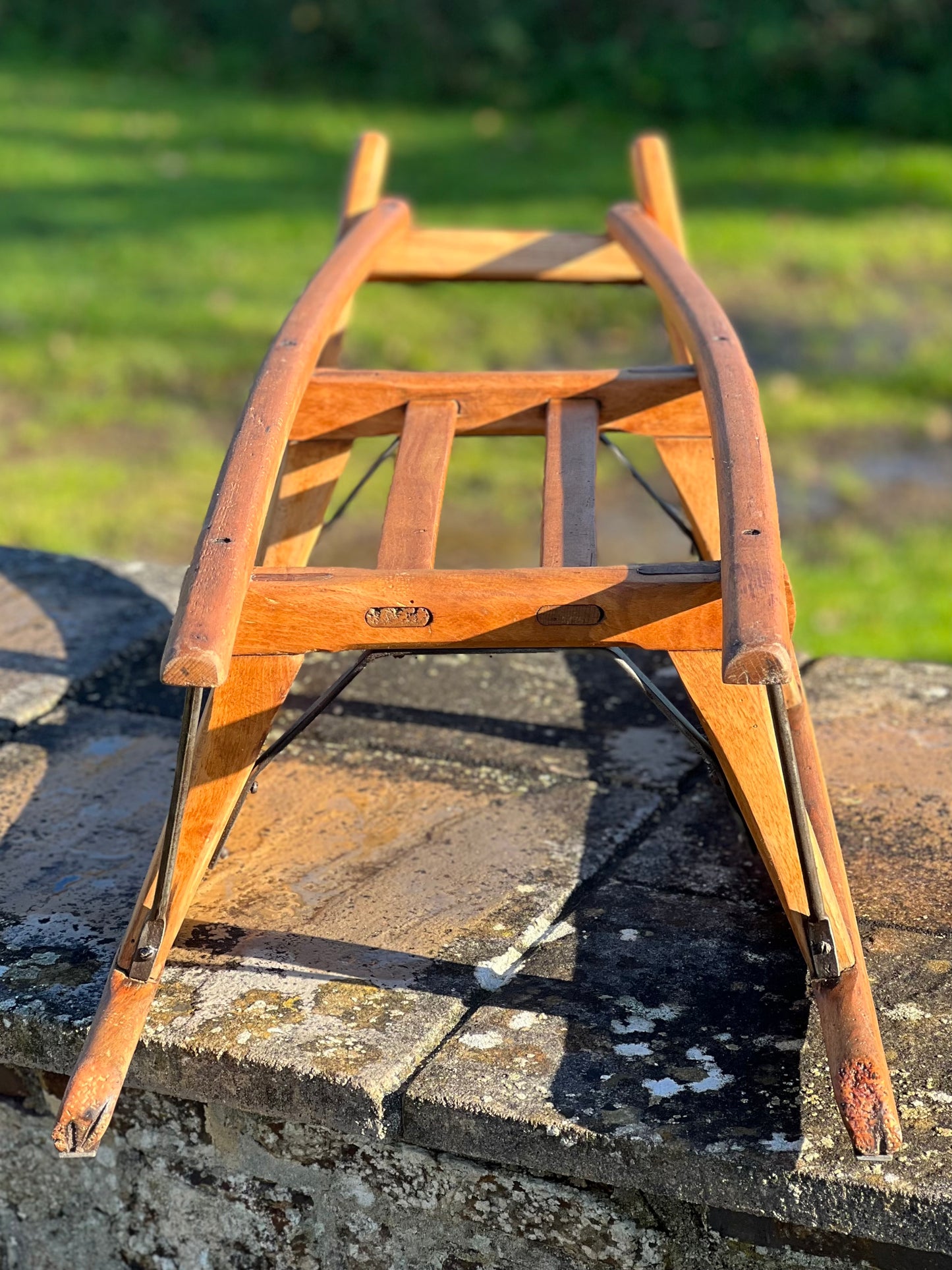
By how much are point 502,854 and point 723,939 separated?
13.1 inches

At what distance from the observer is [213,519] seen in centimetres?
154

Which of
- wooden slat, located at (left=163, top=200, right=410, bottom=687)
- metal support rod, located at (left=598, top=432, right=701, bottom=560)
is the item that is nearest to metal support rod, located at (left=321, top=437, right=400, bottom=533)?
wooden slat, located at (left=163, top=200, right=410, bottom=687)

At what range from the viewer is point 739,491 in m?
1.52

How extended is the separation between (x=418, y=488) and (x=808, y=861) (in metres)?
0.64

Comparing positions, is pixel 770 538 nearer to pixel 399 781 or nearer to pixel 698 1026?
pixel 698 1026

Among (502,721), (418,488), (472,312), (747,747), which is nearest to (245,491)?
(418,488)

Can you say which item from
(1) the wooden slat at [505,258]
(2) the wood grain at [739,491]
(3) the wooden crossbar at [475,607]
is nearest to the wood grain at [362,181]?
(1) the wooden slat at [505,258]

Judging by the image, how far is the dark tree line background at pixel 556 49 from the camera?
25.1ft

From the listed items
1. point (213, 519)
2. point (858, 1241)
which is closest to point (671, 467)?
point (213, 519)

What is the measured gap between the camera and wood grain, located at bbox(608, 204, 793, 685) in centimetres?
132

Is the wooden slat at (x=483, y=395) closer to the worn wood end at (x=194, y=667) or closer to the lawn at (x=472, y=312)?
the worn wood end at (x=194, y=667)

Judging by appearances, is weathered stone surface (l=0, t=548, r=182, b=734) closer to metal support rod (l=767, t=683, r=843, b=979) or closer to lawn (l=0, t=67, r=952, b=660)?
lawn (l=0, t=67, r=952, b=660)

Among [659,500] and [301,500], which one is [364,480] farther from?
[659,500]

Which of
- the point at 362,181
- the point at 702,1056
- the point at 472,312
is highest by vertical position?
the point at 472,312
